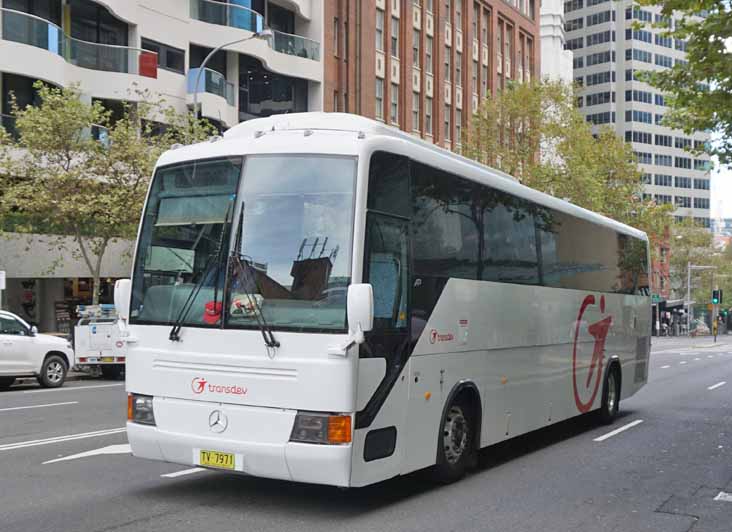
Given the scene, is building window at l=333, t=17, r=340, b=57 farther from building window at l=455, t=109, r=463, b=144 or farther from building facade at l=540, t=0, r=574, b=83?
building facade at l=540, t=0, r=574, b=83

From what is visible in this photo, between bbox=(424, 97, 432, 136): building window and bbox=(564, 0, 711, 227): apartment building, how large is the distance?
248 feet

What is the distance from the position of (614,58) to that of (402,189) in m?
129

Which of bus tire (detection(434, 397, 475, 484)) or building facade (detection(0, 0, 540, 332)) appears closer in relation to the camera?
bus tire (detection(434, 397, 475, 484))

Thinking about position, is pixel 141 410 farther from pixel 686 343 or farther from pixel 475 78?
pixel 686 343

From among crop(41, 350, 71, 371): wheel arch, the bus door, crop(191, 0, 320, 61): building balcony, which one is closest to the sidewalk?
crop(191, 0, 320, 61): building balcony

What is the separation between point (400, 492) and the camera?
8.98 m

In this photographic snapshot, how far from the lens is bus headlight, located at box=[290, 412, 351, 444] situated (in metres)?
7.46

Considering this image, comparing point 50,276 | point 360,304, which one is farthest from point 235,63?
point 360,304

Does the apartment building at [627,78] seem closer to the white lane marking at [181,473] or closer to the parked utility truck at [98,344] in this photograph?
the parked utility truck at [98,344]

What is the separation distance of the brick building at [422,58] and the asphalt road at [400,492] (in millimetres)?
33125

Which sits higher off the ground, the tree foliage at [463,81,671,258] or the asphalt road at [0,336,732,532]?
the tree foliage at [463,81,671,258]

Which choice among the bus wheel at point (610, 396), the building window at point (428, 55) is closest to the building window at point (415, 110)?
the building window at point (428, 55)

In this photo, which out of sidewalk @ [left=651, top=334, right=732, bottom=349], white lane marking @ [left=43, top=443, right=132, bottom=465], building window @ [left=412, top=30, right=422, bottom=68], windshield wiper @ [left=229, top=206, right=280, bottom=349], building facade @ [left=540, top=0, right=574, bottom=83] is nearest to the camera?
windshield wiper @ [left=229, top=206, right=280, bottom=349]

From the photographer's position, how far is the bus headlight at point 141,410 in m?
8.25
